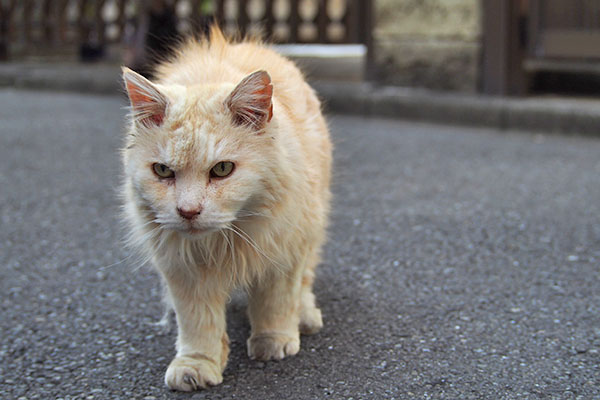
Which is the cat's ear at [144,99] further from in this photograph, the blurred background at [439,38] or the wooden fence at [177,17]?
the wooden fence at [177,17]

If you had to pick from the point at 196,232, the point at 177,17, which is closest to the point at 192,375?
the point at 196,232

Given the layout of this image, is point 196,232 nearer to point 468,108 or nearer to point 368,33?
point 468,108

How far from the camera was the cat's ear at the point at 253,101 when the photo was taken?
2104 mm

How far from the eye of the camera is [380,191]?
186 inches

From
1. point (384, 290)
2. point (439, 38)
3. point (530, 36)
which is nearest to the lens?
point (384, 290)

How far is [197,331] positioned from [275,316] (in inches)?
11.1

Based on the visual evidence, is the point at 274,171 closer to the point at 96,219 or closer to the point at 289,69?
the point at 289,69

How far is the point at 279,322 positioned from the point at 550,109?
15.2ft

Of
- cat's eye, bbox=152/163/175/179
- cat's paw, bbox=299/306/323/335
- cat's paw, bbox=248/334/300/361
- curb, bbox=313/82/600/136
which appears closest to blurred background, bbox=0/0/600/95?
curb, bbox=313/82/600/136

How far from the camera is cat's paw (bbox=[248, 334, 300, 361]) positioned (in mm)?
2494

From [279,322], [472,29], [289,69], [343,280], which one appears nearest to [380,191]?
[343,280]

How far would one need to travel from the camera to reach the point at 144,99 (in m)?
2.14

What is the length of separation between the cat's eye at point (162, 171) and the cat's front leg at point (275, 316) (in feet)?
1.76

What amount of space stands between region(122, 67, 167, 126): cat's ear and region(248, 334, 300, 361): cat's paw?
2.68 feet
